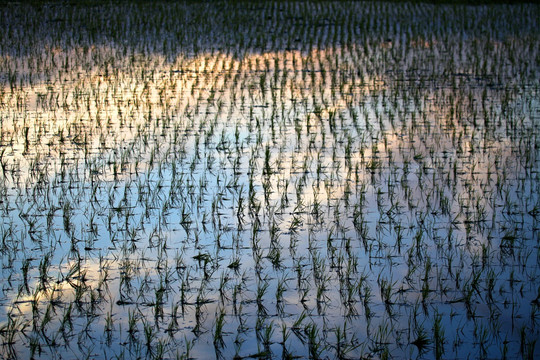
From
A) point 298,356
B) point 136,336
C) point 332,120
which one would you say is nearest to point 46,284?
point 136,336

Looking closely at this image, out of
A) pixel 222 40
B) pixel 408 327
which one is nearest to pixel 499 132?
pixel 408 327

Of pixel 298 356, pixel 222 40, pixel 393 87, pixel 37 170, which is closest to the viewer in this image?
pixel 298 356

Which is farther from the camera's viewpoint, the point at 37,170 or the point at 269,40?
the point at 269,40

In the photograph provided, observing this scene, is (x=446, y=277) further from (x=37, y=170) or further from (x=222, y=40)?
(x=222, y=40)

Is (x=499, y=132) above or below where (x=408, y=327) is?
above

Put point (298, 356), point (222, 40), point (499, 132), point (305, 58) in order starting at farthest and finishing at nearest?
point (222, 40) < point (305, 58) < point (499, 132) < point (298, 356)

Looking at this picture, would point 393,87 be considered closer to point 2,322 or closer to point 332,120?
point 332,120

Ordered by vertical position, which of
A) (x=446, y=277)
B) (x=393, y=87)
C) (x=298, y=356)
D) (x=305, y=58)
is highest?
(x=305, y=58)
